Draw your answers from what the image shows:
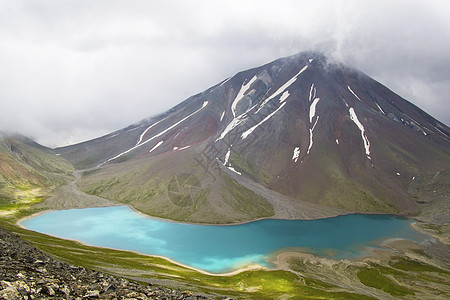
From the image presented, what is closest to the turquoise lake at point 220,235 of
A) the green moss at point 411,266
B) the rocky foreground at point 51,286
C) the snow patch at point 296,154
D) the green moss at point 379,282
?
the green moss at point 411,266

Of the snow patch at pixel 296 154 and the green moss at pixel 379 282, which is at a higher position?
the snow patch at pixel 296 154

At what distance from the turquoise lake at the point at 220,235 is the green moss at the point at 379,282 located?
11.4 meters

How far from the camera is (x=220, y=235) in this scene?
347 ft

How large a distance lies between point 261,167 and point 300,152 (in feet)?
95.3

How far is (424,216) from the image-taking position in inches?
5433

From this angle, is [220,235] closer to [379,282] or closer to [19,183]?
[379,282]

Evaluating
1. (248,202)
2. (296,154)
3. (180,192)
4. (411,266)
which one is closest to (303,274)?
(411,266)

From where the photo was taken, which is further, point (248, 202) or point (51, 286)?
point (248, 202)

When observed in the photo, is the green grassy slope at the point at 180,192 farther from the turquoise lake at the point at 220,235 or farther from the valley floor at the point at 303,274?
the valley floor at the point at 303,274

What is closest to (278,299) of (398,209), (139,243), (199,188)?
(139,243)

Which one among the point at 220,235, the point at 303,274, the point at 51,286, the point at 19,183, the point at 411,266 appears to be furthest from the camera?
the point at 19,183

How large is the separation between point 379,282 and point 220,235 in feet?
175

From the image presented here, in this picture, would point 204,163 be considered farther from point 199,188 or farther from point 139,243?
point 139,243

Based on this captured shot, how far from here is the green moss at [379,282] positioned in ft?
203
